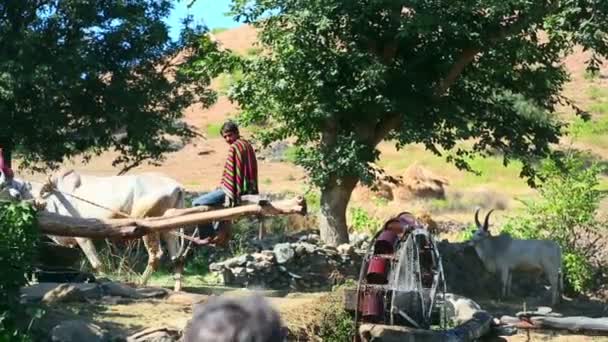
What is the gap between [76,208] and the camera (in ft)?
56.1

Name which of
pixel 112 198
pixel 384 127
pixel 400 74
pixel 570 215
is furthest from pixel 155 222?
pixel 570 215

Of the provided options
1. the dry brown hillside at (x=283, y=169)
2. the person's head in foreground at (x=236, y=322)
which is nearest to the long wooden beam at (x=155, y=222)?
the person's head in foreground at (x=236, y=322)

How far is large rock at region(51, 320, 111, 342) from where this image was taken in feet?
33.0

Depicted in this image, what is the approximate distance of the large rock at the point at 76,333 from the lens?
10063 mm

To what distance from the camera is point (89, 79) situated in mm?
19516

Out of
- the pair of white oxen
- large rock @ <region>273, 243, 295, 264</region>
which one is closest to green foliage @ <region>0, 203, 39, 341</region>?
the pair of white oxen

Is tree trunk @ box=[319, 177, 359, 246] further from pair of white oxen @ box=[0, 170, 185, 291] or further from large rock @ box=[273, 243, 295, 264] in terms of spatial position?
pair of white oxen @ box=[0, 170, 185, 291]

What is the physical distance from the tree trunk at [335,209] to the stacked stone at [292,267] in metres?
0.38

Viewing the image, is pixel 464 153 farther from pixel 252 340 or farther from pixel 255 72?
pixel 252 340

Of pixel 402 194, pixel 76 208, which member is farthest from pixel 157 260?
pixel 402 194

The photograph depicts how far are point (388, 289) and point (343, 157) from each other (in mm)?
5629

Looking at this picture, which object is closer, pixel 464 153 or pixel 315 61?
pixel 315 61

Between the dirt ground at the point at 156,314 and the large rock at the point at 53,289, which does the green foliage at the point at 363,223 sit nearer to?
the dirt ground at the point at 156,314

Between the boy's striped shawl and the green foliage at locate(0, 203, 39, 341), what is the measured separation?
3215 millimetres
